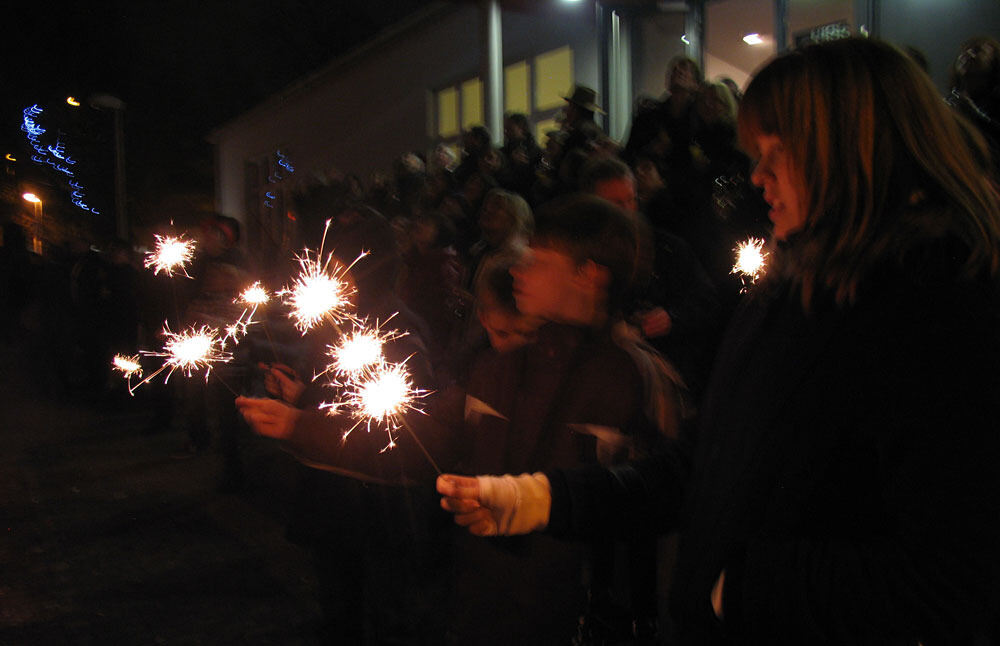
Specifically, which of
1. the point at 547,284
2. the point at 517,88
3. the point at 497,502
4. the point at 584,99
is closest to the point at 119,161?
the point at 517,88

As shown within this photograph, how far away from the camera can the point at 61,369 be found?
1205 cm

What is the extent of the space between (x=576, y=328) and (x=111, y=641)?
349cm

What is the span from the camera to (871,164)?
124 centimetres

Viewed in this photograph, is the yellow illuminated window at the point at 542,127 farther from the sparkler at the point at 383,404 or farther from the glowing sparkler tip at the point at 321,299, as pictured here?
the sparkler at the point at 383,404

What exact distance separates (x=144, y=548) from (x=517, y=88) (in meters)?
10.4

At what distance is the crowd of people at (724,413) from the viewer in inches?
42.3

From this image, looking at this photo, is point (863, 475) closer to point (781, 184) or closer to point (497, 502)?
point (781, 184)

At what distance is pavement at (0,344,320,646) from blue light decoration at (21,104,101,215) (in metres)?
16.0

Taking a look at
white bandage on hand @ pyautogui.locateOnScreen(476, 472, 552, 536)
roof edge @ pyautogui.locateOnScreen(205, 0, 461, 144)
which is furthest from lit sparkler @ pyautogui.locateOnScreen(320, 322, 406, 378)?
roof edge @ pyautogui.locateOnScreen(205, 0, 461, 144)

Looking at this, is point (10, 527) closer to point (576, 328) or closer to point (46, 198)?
point (576, 328)

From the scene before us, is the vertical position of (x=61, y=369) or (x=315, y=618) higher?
(x=61, y=369)

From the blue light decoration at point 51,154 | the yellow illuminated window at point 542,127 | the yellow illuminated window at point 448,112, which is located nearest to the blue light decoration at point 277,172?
the blue light decoration at point 51,154

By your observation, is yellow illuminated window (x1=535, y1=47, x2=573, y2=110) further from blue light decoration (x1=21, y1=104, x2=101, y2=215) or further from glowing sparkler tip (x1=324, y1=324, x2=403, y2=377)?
blue light decoration (x1=21, y1=104, x2=101, y2=215)

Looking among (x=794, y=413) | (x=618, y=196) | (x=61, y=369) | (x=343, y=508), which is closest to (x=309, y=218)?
(x=618, y=196)
